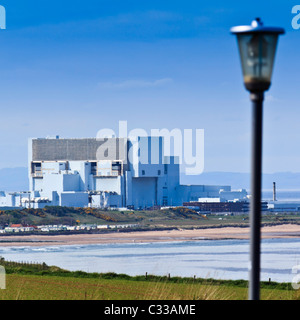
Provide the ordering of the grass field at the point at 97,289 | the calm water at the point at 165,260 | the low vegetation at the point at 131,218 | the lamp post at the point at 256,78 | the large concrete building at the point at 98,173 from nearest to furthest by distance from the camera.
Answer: the lamp post at the point at 256,78 < the grass field at the point at 97,289 < the calm water at the point at 165,260 < the low vegetation at the point at 131,218 < the large concrete building at the point at 98,173

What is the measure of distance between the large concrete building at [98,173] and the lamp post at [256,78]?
80691mm

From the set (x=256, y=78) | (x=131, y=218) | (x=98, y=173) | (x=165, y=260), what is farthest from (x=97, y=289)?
(x=98, y=173)

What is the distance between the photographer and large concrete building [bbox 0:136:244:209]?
8806cm

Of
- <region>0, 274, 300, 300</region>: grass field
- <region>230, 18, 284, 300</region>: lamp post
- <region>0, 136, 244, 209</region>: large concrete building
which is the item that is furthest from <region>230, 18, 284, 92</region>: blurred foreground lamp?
<region>0, 136, 244, 209</region>: large concrete building

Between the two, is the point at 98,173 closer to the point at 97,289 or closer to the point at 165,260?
the point at 165,260

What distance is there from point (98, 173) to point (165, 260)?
49.6 meters

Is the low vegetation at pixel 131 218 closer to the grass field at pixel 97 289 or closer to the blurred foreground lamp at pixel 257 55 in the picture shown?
the grass field at pixel 97 289

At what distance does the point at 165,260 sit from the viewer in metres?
41.9

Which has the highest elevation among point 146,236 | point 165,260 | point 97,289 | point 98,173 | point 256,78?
point 256,78

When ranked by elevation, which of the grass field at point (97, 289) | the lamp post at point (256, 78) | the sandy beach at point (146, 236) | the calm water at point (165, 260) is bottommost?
the sandy beach at point (146, 236)

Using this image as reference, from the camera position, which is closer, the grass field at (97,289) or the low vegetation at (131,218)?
the grass field at (97,289)

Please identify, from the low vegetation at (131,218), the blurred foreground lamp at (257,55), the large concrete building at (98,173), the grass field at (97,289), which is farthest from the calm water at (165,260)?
the large concrete building at (98,173)

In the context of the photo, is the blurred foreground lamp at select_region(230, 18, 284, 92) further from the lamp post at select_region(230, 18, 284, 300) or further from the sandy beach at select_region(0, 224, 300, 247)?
the sandy beach at select_region(0, 224, 300, 247)

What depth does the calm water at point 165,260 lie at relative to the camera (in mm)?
32812
